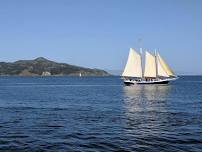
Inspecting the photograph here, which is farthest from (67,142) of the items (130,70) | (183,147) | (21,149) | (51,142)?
(130,70)

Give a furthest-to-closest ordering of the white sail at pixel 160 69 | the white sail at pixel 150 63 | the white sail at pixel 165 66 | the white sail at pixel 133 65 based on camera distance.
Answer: the white sail at pixel 160 69 → the white sail at pixel 165 66 → the white sail at pixel 150 63 → the white sail at pixel 133 65

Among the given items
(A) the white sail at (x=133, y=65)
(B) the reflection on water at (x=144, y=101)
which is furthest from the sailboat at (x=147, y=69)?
(B) the reflection on water at (x=144, y=101)

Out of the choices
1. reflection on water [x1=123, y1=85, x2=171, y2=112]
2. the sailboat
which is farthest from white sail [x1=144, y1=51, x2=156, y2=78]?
reflection on water [x1=123, y1=85, x2=171, y2=112]

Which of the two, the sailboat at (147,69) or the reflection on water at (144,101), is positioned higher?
the sailboat at (147,69)

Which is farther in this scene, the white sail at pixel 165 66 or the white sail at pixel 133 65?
the white sail at pixel 165 66

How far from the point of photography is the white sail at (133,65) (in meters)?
153

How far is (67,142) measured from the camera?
2822 cm

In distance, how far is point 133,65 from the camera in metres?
154

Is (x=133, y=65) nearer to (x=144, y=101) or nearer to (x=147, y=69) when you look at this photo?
(x=147, y=69)

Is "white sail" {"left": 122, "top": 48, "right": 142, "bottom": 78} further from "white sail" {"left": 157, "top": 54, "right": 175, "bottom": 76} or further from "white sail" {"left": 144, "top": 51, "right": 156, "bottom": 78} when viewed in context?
"white sail" {"left": 157, "top": 54, "right": 175, "bottom": 76}

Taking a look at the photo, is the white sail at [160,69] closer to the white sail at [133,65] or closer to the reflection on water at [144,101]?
the white sail at [133,65]

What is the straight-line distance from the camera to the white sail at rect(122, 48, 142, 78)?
15325cm

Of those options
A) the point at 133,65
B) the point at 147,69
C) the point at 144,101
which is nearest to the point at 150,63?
the point at 147,69

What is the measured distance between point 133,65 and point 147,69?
22.7 ft
